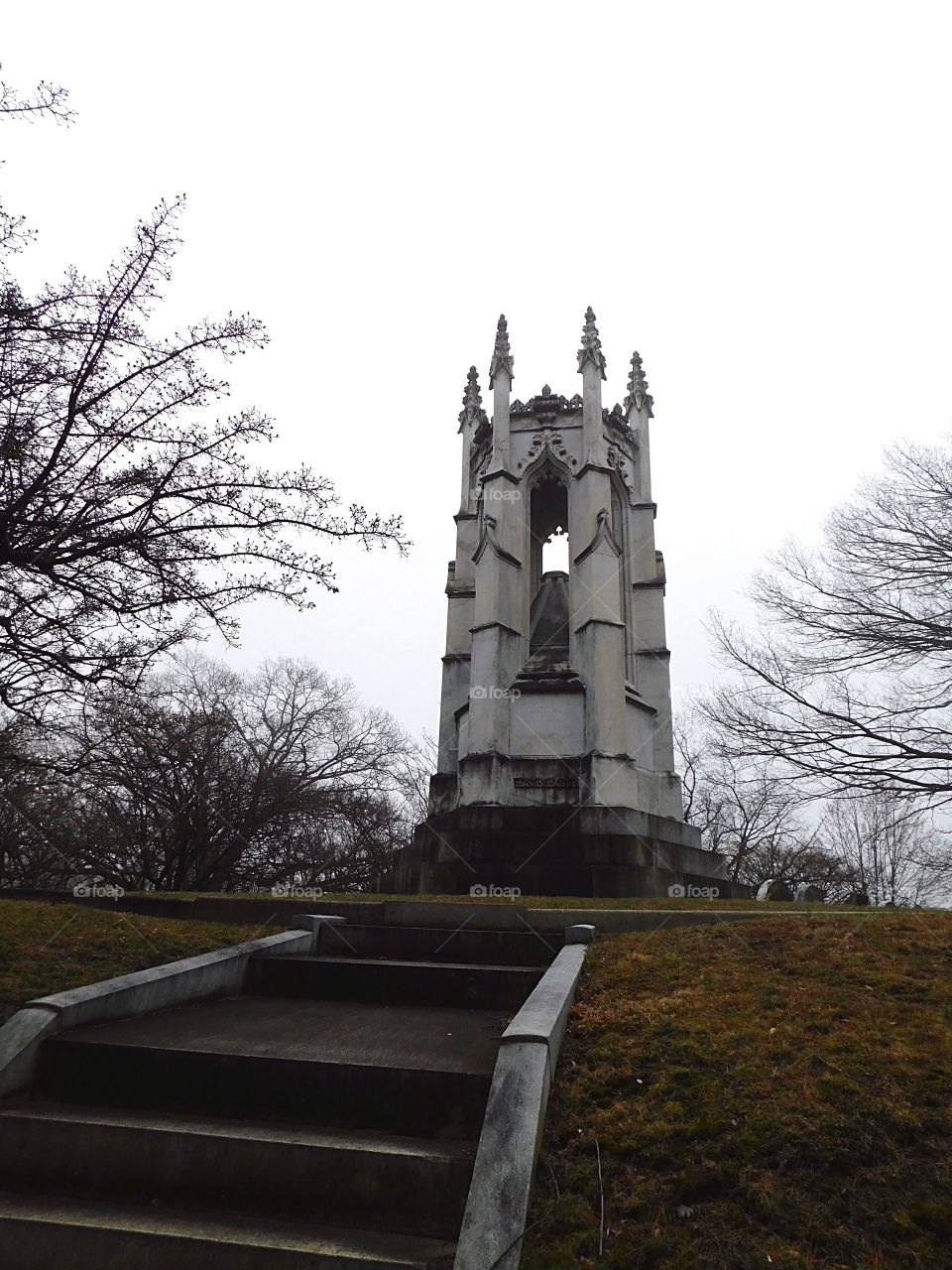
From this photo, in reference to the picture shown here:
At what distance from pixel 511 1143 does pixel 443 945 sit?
3714mm

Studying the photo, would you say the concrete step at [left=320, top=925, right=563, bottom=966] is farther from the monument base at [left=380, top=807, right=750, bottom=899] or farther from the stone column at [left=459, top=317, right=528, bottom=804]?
the stone column at [left=459, top=317, right=528, bottom=804]

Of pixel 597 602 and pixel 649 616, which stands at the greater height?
pixel 649 616

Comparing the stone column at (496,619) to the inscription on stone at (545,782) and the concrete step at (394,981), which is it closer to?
the inscription on stone at (545,782)

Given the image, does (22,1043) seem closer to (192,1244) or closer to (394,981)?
(192,1244)

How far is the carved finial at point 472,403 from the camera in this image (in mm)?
17781

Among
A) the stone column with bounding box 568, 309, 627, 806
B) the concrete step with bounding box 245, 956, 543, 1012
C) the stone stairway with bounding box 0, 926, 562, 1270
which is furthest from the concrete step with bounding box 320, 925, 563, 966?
the stone column with bounding box 568, 309, 627, 806

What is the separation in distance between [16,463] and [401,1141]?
4666mm

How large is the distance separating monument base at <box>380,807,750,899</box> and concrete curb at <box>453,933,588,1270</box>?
23.9ft

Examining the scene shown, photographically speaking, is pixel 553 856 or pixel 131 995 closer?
pixel 131 995

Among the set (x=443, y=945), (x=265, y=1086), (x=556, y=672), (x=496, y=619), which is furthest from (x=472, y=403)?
(x=265, y=1086)

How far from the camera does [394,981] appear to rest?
6.27m

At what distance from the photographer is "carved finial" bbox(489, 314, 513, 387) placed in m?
16.6

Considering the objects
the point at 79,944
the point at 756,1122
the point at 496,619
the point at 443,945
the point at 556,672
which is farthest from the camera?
the point at 496,619

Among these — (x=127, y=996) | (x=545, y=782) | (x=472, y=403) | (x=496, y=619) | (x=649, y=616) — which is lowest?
(x=127, y=996)
